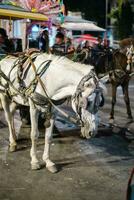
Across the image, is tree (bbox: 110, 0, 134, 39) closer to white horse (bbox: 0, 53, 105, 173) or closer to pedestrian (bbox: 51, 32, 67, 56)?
pedestrian (bbox: 51, 32, 67, 56)

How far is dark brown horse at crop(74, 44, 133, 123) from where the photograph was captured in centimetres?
1147

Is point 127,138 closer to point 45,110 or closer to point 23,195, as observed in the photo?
point 45,110

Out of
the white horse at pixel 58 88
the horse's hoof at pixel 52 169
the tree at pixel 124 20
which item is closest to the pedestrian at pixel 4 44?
the white horse at pixel 58 88

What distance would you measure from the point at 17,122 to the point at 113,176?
4082mm

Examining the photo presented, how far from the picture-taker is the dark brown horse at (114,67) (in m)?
11.5

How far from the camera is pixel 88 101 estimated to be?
648 centimetres

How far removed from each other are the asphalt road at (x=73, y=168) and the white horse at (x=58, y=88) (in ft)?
1.24

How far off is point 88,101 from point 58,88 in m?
0.69

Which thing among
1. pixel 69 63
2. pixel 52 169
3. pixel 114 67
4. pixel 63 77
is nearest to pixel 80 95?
pixel 63 77

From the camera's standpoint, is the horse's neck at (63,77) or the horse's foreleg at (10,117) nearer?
the horse's neck at (63,77)

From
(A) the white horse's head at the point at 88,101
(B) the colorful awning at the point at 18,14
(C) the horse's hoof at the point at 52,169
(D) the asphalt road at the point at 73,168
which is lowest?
(D) the asphalt road at the point at 73,168

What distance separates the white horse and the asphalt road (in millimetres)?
377

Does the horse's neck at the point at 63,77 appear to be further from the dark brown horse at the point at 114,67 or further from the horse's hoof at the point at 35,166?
the dark brown horse at the point at 114,67

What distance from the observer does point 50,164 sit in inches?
292
